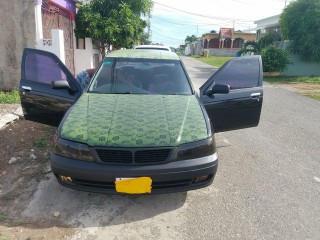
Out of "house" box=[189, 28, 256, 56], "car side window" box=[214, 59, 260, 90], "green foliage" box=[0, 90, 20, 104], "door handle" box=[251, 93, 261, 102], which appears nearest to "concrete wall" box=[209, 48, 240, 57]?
"house" box=[189, 28, 256, 56]

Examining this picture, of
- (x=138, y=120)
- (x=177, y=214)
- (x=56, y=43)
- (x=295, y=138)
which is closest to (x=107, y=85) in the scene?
(x=138, y=120)

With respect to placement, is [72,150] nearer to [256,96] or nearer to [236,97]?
[236,97]

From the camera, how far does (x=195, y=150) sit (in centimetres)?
280

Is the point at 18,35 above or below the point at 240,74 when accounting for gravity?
above

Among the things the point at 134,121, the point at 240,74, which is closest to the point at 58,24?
the point at 240,74

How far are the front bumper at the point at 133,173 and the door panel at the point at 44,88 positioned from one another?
133 cm

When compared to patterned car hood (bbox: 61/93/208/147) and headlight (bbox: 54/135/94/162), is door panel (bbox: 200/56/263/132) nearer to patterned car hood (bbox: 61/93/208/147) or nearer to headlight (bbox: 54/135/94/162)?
patterned car hood (bbox: 61/93/208/147)

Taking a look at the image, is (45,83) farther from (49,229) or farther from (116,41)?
(116,41)

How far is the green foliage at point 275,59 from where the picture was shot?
54.0 ft

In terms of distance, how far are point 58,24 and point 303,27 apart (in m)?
13.3

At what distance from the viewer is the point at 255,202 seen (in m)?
3.21

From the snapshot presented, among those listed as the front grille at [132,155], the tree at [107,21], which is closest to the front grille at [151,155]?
the front grille at [132,155]

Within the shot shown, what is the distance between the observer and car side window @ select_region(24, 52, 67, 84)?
404cm

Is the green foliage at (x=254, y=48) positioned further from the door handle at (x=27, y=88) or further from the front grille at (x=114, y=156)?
the front grille at (x=114, y=156)
